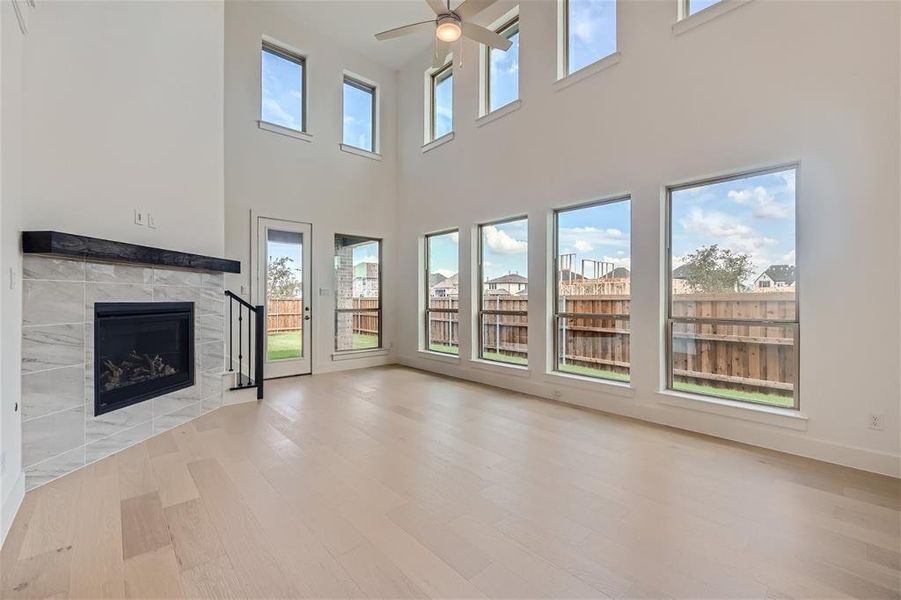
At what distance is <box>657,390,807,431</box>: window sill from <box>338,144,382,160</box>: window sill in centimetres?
541

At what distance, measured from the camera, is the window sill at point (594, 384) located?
12.8 ft

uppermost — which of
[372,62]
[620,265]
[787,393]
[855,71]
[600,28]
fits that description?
[372,62]

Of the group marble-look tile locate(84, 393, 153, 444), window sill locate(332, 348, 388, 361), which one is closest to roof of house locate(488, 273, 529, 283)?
window sill locate(332, 348, 388, 361)

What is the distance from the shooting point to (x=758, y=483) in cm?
247

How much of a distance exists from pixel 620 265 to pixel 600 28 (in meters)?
2.48

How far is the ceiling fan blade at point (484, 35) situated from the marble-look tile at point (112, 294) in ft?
11.6

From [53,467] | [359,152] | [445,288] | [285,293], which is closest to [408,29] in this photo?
[359,152]

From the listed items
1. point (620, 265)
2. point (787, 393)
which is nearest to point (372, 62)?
point (620, 265)

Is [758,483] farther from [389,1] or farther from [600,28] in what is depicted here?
[389,1]

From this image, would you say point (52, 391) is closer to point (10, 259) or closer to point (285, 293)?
point (10, 259)

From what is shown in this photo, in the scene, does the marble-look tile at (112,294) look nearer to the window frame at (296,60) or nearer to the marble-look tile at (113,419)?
the marble-look tile at (113,419)

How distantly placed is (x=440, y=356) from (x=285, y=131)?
3906mm

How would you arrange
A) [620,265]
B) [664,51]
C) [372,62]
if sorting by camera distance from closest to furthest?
[664,51] → [620,265] → [372,62]

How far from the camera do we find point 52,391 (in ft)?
8.32
